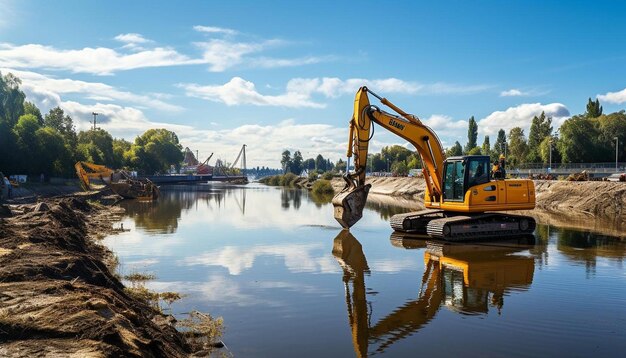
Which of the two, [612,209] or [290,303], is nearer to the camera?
[290,303]

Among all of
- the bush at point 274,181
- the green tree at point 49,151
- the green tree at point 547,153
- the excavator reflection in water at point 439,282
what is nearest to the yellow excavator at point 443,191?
the excavator reflection in water at point 439,282

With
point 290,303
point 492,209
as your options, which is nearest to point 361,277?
point 290,303

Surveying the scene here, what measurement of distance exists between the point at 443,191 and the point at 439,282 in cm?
1042

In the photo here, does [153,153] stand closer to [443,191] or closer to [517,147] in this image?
[517,147]

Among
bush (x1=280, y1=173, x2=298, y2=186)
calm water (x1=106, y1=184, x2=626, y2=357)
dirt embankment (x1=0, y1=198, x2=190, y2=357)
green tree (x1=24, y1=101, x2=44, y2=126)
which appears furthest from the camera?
bush (x1=280, y1=173, x2=298, y2=186)

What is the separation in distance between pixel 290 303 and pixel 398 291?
3.07 m

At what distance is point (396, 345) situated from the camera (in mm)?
9305

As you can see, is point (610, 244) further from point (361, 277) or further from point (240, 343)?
point (240, 343)

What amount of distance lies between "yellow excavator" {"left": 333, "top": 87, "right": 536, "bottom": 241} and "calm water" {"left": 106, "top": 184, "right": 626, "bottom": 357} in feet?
3.33

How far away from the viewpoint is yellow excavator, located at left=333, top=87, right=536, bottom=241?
22547 mm

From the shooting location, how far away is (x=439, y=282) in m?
14.4

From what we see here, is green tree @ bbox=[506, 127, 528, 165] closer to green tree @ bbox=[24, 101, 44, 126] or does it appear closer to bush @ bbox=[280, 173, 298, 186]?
bush @ bbox=[280, 173, 298, 186]

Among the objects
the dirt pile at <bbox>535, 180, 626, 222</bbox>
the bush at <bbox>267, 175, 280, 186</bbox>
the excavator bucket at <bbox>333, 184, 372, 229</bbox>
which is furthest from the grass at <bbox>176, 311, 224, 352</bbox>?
the bush at <bbox>267, 175, 280, 186</bbox>

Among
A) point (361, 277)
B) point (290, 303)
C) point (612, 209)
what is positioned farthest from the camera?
point (612, 209)
